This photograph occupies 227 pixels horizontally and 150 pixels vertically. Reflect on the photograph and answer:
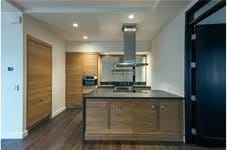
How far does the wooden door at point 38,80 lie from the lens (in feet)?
17.4

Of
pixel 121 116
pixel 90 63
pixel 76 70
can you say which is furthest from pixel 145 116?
pixel 76 70

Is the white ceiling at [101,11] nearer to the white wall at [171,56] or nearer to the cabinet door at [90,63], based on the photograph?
the white wall at [171,56]

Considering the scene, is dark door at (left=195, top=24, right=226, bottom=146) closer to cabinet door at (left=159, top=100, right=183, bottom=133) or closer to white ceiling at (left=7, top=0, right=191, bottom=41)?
cabinet door at (left=159, top=100, right=183, bottom=133)

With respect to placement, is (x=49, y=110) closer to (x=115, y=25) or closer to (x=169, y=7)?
(x=115, y=25)

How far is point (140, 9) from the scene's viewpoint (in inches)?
191

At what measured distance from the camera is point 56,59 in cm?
774

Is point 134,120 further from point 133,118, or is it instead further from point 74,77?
point 74,77

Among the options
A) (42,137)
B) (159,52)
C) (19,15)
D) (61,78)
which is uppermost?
(19,15)

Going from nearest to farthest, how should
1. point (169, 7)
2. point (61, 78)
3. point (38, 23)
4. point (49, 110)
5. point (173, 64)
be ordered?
point (169, 7) → point (173, 64) → point (38, 23) → point (49, 110) → point (61, 78)

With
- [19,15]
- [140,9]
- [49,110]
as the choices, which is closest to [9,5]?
[19,15]

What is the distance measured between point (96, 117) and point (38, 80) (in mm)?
2048

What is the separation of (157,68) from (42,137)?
3855 millimetres

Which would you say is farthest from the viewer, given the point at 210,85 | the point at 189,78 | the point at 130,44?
the point at 130,44

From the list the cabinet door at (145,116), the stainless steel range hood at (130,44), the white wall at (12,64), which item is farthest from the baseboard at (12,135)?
the stainless steel range hood at (130,44)
